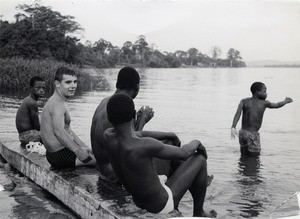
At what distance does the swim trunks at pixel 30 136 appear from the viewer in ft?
24.5

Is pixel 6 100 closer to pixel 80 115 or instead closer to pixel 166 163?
pixel 80 115

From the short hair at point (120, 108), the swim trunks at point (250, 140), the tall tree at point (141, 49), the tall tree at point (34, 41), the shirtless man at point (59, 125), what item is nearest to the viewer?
the short hair at point (120, 108)

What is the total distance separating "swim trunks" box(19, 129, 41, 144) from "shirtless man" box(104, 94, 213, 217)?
363cm

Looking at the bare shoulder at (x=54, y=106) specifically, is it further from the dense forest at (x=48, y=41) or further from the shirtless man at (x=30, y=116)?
the dense forest at (x=48, y=41)

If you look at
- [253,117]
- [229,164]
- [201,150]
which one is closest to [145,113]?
[201,150]

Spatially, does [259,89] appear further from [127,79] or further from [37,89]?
[127,79]

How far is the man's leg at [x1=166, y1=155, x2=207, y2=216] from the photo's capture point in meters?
4.22

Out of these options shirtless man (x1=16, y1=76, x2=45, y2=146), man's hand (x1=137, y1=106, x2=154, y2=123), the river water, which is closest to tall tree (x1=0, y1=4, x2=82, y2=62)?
the river water

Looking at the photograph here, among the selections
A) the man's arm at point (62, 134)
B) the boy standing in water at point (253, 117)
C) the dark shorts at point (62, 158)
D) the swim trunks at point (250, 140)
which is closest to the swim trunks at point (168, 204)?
the man's arm at point (62, 134)

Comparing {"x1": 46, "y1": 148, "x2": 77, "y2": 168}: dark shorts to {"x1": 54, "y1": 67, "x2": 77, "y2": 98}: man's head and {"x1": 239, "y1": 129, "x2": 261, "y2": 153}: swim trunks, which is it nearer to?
{"x1": 54, "y1": 67, "x2": 77, "y2": 98}: man's head

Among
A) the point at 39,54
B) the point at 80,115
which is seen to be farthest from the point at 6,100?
the point at 39,54

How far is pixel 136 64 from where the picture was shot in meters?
83.8

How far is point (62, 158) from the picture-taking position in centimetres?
577

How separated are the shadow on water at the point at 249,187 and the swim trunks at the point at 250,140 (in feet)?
0.77
